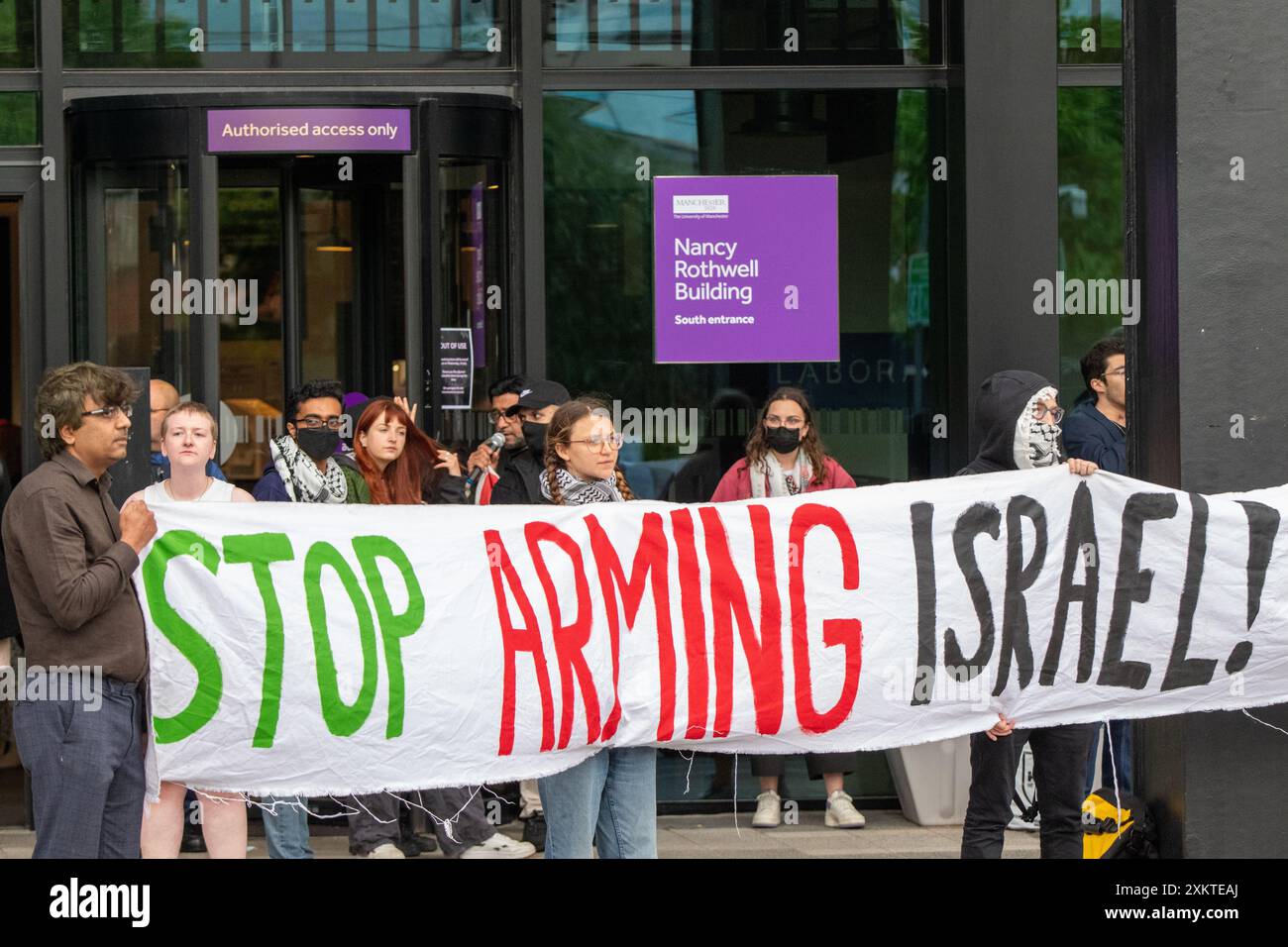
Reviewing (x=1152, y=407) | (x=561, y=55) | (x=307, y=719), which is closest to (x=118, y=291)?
(x=561, y=55)

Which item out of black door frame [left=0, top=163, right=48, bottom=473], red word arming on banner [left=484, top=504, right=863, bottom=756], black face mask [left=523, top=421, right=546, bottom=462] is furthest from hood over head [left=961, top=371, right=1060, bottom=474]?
black door frame [left=0, top=163, right=48, bottom=473]

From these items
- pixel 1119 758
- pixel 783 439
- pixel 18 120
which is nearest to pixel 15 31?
pixel 18 120

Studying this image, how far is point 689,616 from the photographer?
6.93 metres

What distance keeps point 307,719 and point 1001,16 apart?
212 inches

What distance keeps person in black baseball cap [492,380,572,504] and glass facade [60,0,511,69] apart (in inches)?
75.4

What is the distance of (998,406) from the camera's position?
7.08m

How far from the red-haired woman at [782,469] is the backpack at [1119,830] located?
7.39 feet

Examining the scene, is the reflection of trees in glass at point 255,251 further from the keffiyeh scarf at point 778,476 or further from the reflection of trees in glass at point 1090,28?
the reflection of trees in glass at point 1090,28

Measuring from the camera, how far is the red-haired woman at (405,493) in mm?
8578

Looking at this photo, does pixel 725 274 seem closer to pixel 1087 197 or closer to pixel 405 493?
pixel 1087 197

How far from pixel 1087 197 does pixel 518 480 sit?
354cm

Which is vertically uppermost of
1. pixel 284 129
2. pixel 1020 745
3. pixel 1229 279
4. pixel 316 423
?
pixel 284 129

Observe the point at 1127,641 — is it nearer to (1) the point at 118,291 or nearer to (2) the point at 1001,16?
(2) the point at 1001,16

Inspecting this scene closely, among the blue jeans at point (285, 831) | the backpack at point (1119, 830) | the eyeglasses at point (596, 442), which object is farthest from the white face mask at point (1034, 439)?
the blue jeans at point (285, 831)
